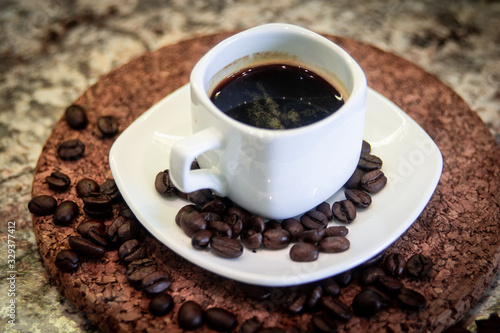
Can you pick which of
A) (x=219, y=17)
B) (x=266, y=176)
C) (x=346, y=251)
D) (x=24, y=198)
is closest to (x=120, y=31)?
(x=219, y=17)

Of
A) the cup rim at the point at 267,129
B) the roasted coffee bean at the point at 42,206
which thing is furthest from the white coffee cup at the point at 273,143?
the roasted coffee bean at the point at 42,206

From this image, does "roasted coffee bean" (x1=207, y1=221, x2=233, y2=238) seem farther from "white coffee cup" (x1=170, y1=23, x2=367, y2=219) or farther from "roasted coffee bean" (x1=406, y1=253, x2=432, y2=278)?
"roasted coffee bean" (x1=406, y1=253, x2=432, y2=278)

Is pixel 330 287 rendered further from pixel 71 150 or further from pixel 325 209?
pixel 71 150

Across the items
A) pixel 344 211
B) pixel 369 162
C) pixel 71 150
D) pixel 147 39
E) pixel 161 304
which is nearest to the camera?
pixel 161 304

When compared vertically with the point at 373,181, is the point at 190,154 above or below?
above

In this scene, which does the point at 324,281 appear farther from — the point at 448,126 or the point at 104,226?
the point at 448,126

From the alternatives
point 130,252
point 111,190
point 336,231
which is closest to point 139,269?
point 130,252
